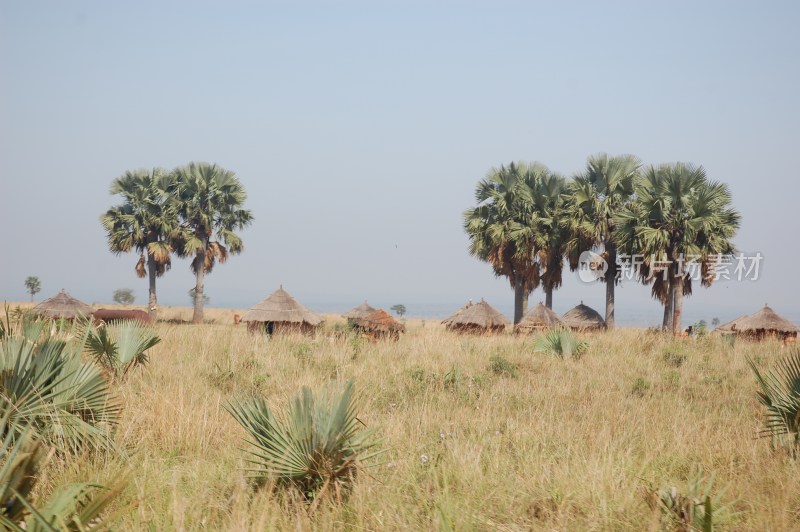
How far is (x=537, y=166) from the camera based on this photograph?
3691 centimetres

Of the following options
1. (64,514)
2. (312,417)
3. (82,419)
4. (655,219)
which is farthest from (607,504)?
(655,219)

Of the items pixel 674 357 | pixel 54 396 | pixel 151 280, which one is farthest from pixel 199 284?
pixel 54 396

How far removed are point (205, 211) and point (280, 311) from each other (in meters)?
15.7

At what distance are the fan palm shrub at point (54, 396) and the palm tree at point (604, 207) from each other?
29262 millimetres

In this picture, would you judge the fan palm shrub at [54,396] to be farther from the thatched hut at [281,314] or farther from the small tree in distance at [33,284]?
the small tree in distance at [33,284]

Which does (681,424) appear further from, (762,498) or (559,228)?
(559,228)

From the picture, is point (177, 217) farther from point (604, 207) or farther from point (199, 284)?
point (604, 207)

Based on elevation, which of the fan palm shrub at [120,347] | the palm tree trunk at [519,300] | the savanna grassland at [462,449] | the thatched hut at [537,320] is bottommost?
the savanna grassland at [462,449]

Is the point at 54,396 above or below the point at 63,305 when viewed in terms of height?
below

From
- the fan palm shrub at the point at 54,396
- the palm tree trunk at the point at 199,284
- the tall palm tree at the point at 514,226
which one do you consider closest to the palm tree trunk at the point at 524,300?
the tall palm tree at the point at 514,226

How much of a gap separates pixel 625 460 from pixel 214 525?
331cm

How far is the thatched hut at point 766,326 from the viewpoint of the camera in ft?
102

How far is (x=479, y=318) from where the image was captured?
34.0 meters

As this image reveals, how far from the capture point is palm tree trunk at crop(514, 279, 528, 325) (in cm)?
3682
